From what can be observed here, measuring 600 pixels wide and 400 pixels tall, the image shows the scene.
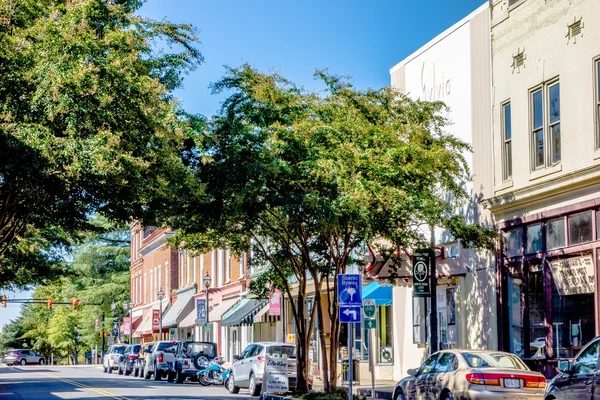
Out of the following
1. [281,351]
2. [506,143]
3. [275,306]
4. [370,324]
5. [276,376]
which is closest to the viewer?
[370,324]

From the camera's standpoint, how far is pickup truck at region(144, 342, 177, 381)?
4425cm

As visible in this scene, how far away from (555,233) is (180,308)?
44640 millimetres

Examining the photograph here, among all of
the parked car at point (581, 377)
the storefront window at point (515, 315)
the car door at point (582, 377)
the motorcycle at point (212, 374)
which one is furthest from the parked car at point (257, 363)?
the car door at point (582, 377)

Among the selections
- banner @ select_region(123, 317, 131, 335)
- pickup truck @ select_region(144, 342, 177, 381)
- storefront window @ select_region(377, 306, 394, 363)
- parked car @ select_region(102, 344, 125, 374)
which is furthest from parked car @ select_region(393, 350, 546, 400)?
banner @ select_region(123, 317, 131, 335)

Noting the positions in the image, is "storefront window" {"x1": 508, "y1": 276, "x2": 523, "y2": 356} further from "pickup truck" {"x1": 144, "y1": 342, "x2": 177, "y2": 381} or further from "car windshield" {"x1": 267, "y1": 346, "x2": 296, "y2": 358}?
"pickup truck" {"x1": 144, "y1": 342, "x2": 177, "y2": 381}

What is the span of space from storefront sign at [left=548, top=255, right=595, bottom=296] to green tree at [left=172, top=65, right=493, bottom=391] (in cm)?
244

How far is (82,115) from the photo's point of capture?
64.8ft

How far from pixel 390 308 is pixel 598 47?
1511cm

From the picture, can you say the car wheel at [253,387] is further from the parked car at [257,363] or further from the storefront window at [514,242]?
the storefront window at [514,242]

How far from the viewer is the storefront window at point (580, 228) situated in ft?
77.5

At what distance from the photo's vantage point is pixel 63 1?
72.8 ft

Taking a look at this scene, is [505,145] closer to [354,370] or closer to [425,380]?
[425,380]

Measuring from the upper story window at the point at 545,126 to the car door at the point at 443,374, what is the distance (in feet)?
24.8

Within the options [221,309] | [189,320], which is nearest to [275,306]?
[221,309]
